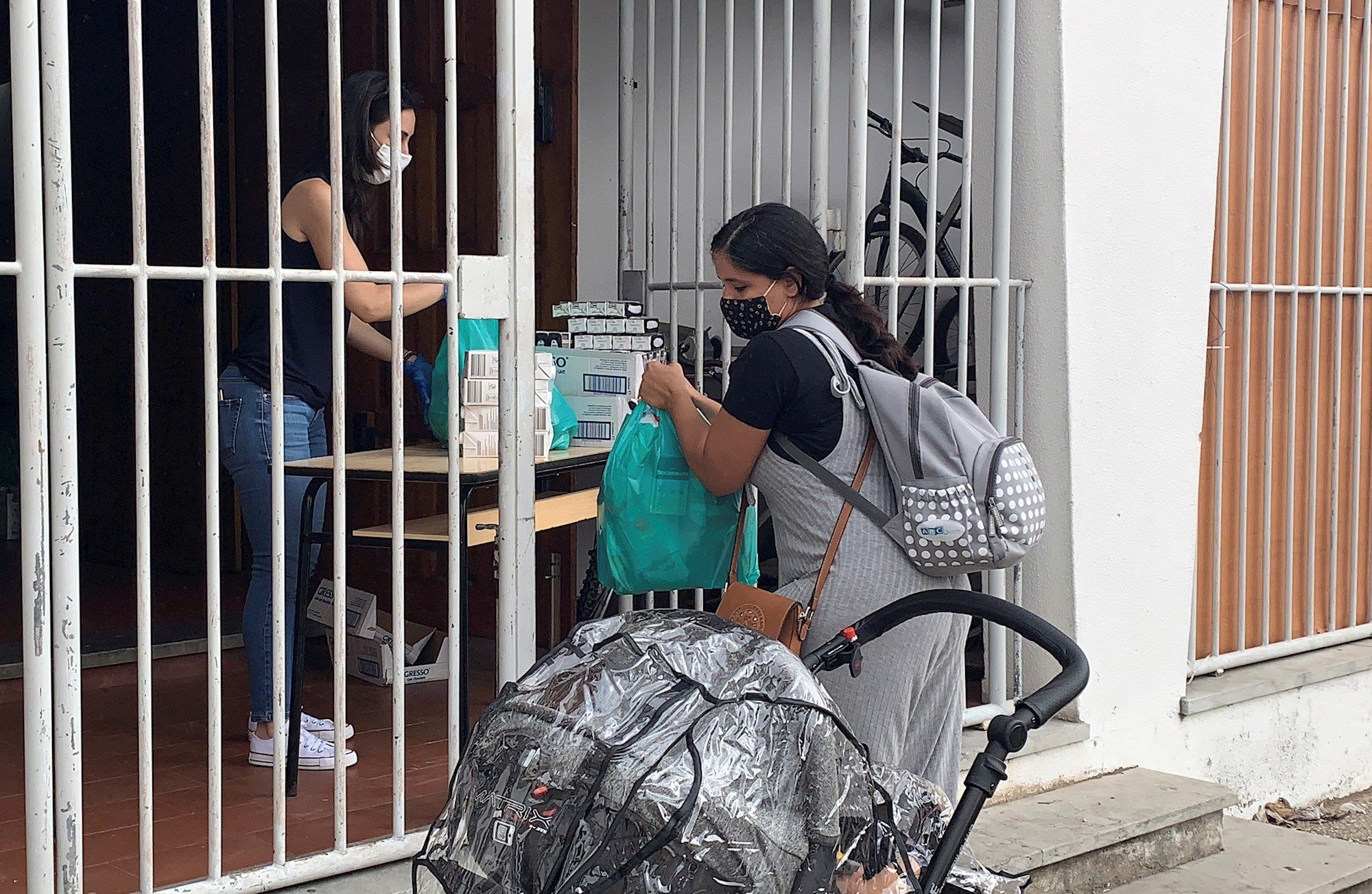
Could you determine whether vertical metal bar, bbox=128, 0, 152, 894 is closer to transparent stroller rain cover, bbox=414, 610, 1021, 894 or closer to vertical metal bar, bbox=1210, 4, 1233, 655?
transparent stroller rain cover, bbox=414, 610, 1021, 894

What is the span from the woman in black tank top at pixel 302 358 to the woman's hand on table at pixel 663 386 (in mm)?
569

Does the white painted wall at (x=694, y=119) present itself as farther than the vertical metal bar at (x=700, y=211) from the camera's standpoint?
Yes

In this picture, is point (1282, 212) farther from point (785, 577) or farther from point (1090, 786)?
point (785, 577)

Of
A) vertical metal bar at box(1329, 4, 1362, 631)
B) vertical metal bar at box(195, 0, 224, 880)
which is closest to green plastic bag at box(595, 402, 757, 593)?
vertical metal bar at box(195, 0, 224, 880)

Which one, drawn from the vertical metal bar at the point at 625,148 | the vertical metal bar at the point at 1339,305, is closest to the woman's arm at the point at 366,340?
the vertical metal bar at the point at 625,148

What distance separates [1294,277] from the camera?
5.25 meters

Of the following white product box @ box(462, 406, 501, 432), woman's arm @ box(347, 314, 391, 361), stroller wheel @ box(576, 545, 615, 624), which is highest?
woman's arm @ box(347, 314, 391, 361)

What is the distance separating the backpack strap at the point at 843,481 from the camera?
113 inches

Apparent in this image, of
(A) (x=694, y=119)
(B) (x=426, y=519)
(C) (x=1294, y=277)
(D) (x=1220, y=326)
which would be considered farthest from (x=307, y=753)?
(C) (x=1294, y=277)

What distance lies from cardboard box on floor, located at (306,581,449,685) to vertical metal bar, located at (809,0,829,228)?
2.03 m

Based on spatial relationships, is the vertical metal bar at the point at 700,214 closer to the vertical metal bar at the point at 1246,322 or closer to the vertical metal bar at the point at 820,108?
the vertical metal bar at the point at 820,108

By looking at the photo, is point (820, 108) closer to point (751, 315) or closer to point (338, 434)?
point (751, 315)

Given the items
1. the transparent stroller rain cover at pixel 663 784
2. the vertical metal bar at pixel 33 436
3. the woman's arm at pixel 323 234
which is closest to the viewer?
the transparent stroller rain cover at pixel 663 784

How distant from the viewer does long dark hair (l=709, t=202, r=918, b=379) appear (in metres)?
3.02
